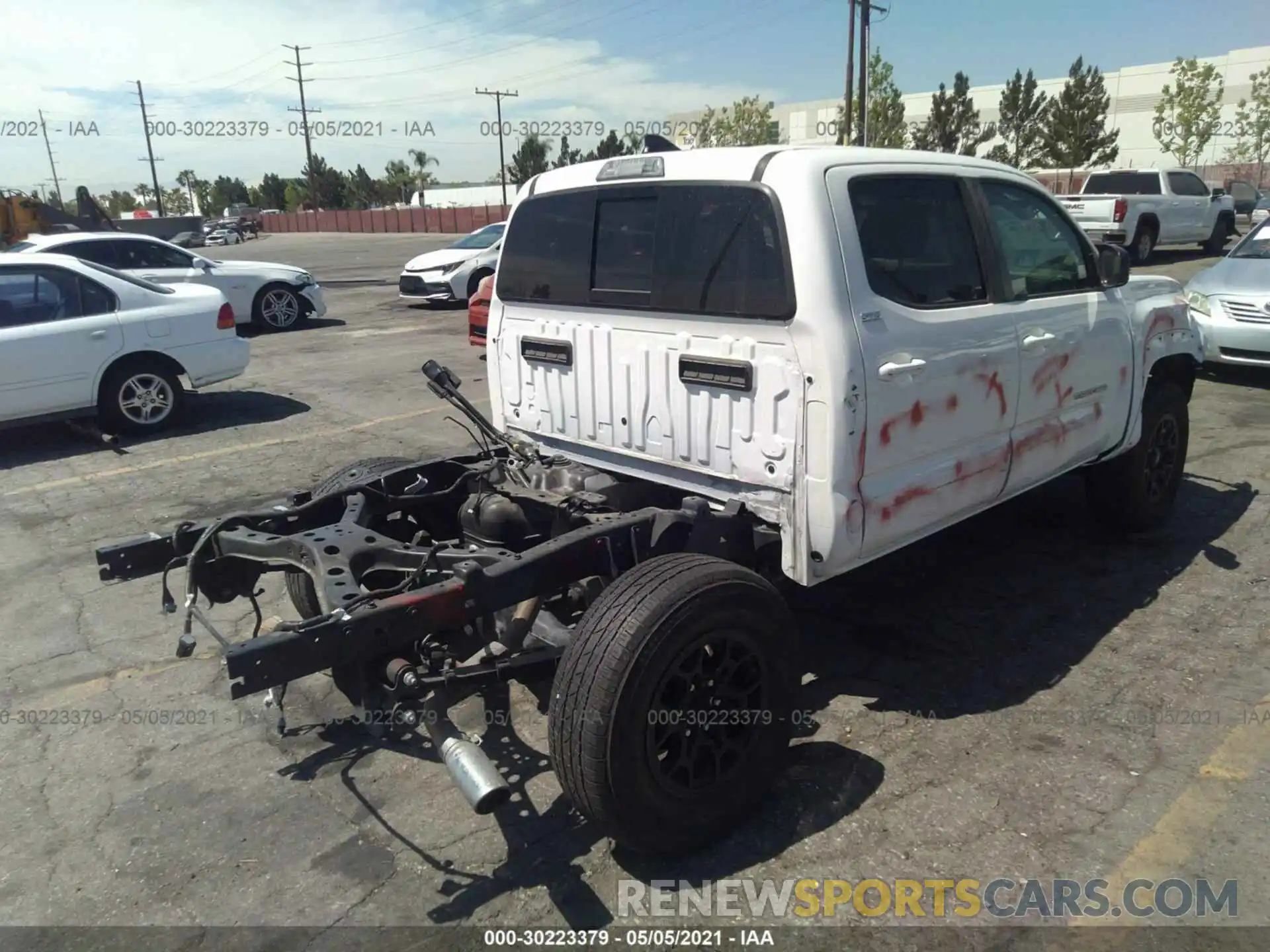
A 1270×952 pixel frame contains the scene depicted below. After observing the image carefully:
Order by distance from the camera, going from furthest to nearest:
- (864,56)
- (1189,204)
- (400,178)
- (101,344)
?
1. (400,178)
2. (864,56)
3. (1189,204)
4. (101,344)

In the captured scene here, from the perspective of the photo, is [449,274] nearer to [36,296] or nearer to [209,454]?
[36,296]

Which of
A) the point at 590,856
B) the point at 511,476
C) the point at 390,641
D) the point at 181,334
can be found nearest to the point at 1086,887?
the point at 590,856

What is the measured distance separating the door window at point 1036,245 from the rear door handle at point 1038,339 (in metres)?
0.20

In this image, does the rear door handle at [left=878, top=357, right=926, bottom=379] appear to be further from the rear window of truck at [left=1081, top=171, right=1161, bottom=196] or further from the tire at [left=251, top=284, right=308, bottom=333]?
the rear window of truck at [left=1081, top=171, right=1161, bottom=196]

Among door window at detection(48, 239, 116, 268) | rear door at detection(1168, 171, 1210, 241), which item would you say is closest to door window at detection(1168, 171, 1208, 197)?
rear door at detection(1168, 171, 1210, 241)

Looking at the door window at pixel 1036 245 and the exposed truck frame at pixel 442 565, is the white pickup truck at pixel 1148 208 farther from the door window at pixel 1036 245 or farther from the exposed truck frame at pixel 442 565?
the exposed truck frame at pixel 442 565

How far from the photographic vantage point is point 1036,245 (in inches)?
173

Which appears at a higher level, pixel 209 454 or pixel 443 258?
pixel 443 258

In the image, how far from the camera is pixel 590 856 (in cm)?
298

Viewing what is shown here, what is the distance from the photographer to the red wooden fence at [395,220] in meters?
54.4

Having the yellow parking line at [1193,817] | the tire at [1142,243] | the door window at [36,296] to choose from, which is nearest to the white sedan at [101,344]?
the door window at [36,296]

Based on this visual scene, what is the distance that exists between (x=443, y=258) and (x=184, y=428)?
9186mm

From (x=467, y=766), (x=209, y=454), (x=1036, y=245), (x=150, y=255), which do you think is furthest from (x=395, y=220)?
(x=467, y=766)

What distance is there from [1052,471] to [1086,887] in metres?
2.22
